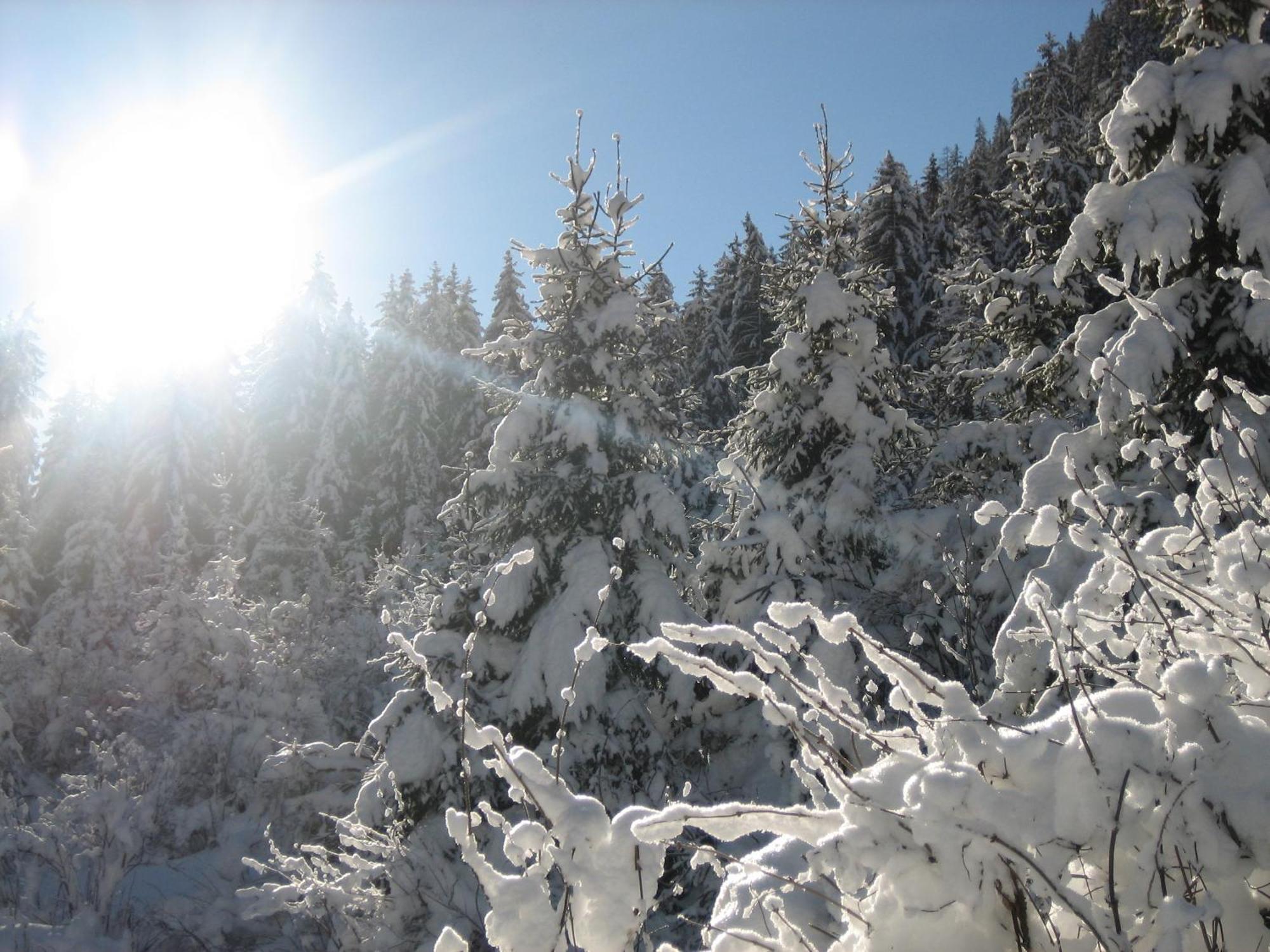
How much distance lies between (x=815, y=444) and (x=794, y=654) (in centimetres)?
929

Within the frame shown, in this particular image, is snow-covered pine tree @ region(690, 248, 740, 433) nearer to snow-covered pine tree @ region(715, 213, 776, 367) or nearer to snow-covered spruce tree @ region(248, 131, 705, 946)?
snow-covered pine tree @ region(715, 213, 776, 367)

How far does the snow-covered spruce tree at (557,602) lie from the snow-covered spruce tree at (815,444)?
97cm

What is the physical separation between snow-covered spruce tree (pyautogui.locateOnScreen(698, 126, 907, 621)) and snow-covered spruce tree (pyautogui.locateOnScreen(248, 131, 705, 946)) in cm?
97

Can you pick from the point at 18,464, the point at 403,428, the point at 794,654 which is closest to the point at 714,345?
the point at 403,428

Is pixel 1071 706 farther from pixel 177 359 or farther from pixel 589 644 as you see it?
pixel 177 359

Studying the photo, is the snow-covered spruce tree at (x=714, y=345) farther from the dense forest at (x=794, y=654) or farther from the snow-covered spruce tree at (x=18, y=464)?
the snow-covered spruce tree at (x=18, y=464)

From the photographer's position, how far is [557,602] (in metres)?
9.29

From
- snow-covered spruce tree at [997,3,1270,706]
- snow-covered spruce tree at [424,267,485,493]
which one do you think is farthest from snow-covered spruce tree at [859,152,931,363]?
snow-covered spruce tree at [997,3,1270,706]

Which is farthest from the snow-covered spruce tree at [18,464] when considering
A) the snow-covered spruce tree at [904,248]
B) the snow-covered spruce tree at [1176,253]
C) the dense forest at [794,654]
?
the snow-covered spruce tree at [904,248]

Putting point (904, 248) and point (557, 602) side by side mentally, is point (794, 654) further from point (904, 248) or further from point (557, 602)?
point (904, 248)

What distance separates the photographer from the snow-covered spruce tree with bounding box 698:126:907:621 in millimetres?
10141

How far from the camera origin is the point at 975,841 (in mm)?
1399

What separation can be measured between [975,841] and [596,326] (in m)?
9.25

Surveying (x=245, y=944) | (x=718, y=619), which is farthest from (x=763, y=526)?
(x=245, y=944)
